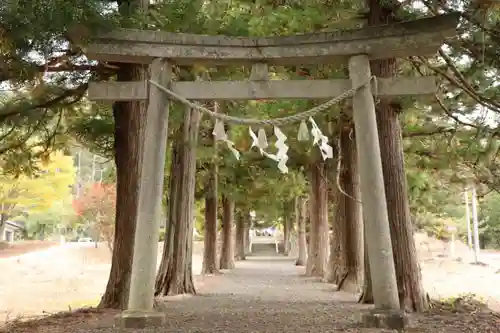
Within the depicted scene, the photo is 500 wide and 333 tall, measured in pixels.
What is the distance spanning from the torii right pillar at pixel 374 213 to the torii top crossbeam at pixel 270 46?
0.24 meters

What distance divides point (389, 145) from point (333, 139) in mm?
4037

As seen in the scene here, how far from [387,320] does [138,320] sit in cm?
262

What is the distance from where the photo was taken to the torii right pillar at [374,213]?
4.95 metres

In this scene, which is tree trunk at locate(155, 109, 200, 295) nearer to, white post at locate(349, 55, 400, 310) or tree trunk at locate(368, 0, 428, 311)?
tree trunk at locate(368, 0, 428, 311)

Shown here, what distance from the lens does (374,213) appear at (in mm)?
5168

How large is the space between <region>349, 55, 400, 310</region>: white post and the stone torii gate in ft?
0.04

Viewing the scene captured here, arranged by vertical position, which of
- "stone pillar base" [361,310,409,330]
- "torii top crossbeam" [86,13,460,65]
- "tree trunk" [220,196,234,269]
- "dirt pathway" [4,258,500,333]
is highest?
"torii top crossbeam" [86,13,460,65]

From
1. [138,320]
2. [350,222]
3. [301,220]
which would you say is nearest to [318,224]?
[350,222]

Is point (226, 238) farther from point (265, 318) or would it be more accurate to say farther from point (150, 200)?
point (150, 200)

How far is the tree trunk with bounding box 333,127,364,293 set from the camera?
394 inches

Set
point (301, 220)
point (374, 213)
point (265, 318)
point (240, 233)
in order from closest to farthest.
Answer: point (374, 213)
point (265, 318)
point (301, 220)
point (240, 233)

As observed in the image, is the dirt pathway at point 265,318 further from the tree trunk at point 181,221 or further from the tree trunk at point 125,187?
the tree trunk at point 181,221

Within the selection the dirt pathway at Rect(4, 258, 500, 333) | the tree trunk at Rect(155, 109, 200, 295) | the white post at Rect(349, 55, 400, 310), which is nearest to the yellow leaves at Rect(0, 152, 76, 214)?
the tree trunk at Rect(155, 109, 200, 295)

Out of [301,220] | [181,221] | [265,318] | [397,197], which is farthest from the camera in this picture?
[301,220]
